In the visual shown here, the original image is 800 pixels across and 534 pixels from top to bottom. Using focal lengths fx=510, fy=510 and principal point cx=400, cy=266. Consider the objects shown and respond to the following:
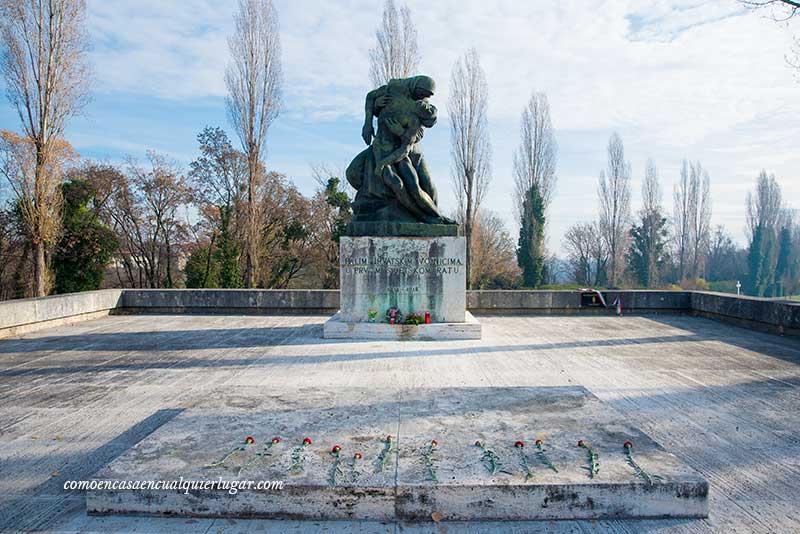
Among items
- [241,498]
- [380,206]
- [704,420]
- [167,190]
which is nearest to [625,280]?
[167,190]

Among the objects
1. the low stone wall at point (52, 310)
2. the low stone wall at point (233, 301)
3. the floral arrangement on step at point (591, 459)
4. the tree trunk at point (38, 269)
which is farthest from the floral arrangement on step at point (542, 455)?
the tree trunk at point (38, 269)

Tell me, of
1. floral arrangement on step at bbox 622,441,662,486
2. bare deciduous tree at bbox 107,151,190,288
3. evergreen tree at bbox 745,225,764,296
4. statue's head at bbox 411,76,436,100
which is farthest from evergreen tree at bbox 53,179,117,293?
evergreen tree at bbox 745,225,764,296

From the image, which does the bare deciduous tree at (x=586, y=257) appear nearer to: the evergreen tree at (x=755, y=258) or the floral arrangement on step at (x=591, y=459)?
the evergreen tree at (x=755, y=258)

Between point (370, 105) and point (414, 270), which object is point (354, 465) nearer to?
point (414, 270)

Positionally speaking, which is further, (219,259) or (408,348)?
(219,259)

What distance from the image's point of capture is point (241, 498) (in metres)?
2.84

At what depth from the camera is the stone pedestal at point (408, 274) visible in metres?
8.58

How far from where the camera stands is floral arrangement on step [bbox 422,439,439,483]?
2.95 metres

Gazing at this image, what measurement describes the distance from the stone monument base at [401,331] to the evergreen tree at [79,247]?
17.1m

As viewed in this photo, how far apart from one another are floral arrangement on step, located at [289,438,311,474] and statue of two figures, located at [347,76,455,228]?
5.68 metres

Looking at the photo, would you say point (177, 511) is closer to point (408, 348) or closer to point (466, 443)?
point (466, 443)

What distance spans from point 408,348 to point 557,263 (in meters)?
37.6

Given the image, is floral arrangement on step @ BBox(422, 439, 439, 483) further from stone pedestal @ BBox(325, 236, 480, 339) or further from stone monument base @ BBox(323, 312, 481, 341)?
stone pedestal @ BBox(325, 236, 480, 339)

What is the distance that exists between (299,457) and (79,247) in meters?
21.8
